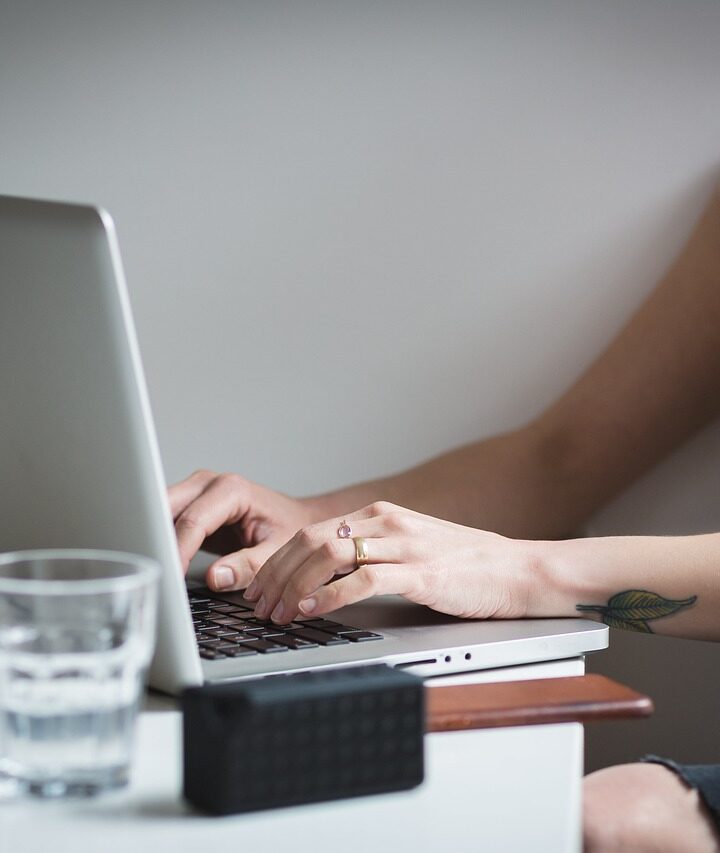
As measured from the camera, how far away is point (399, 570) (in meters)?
0.92

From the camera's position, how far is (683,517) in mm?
1623

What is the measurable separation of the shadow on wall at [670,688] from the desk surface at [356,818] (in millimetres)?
1025

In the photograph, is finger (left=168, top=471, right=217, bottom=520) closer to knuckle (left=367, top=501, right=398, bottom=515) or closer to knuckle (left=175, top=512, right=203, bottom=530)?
knuckle (left=175, top=512, right=203, bottom=530)

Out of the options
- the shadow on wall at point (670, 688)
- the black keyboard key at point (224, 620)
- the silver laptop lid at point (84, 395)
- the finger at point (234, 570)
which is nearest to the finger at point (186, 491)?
the finger at point (234, 570)

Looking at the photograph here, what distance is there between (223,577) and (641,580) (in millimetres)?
372

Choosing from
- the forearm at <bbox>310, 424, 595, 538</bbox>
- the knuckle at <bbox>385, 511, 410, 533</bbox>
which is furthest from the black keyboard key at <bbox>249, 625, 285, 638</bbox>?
the forearm at <bbox>310, 424, 595, 538</bbox>

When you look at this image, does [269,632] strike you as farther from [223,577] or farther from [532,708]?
[532,708]

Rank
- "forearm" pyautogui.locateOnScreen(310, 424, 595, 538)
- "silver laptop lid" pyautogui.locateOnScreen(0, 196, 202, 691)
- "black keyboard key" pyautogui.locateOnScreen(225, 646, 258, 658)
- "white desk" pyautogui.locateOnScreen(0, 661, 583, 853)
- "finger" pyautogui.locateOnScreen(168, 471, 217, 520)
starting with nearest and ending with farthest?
"white desk" pyautogui.locateOnScreen(0, 661, 583, 853)
"silver laptop lid" pyautogui.locateOnScreen(0, 196, 202, 691)
"black keyboard key" pyautogui.locateOnScreen(225, 646, 258, 658)
"finger" pyautogui.locateOnScreen(168, 471, 217, 520)
"forearm" pyautogui.locateOnScreen(310, 424, 595, 538)

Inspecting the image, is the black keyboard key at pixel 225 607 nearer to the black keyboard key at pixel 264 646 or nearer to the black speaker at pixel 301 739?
the black keyboard key at pixel 264 646

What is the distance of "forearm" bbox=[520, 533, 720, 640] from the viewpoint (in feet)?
3.31

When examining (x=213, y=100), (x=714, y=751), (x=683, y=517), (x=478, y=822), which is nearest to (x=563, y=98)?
(x=213, y=100)

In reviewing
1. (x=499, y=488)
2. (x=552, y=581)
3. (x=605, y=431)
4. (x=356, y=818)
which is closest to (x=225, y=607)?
(x=552, y=581)

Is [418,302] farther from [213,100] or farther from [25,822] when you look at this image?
[25,822]

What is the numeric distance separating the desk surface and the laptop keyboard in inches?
8.0
